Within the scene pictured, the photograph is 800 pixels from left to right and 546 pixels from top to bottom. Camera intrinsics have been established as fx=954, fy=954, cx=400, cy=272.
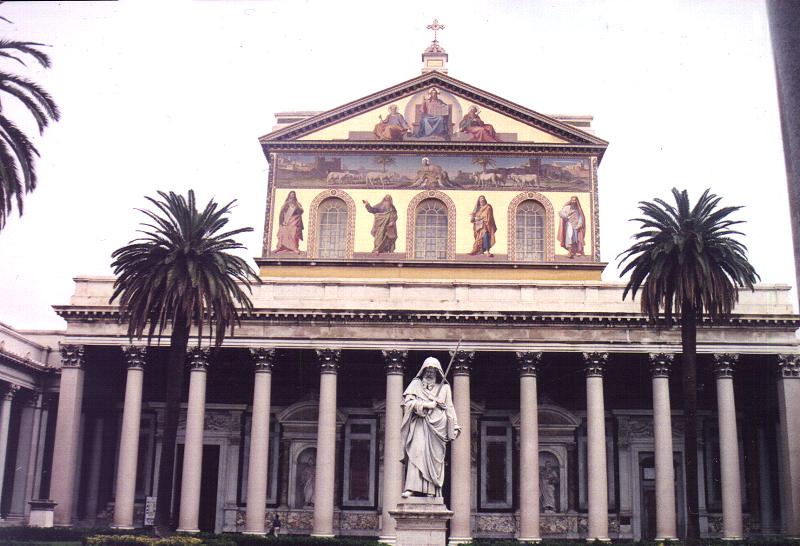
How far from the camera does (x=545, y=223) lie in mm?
46188

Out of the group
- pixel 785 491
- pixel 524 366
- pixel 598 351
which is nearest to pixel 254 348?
pixel 524 366

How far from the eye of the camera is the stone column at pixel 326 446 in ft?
127

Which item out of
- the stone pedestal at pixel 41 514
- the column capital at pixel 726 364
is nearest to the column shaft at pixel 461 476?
the column capital at pixel 726 364

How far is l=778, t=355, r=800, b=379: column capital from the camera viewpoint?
39.6 meters

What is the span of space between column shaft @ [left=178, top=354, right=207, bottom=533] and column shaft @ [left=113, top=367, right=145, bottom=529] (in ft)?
6.68

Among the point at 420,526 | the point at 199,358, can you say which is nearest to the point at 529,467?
the point at 199,358

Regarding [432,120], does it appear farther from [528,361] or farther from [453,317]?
[528,361]

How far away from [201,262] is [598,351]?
16.8 meters

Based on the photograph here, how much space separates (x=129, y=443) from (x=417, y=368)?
13.0 m

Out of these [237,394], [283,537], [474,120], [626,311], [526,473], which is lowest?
[283,537]

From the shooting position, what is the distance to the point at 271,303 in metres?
41.2

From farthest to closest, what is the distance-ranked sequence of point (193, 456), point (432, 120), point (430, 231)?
point (432, 120), point (430, 231), point (193, 456)

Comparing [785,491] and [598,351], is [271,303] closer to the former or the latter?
[598,351]

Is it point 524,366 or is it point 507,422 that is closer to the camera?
point 524,366
